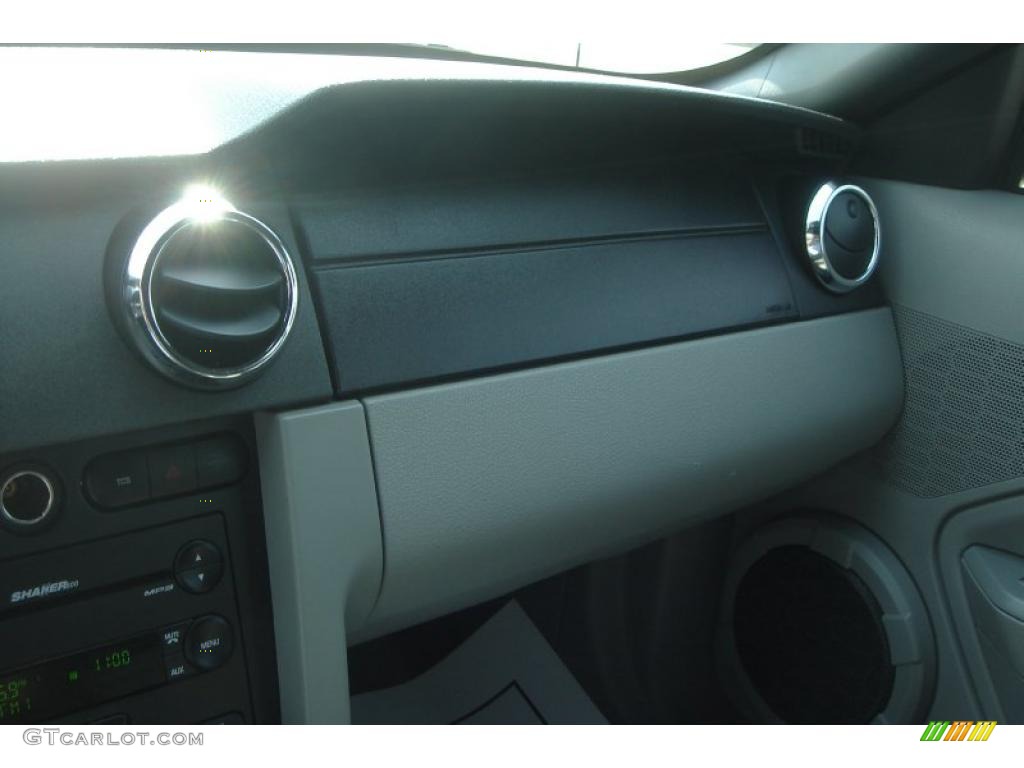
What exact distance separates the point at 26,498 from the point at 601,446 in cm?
46

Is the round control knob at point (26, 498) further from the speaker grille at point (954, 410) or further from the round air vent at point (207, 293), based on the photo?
the speaker grille at point (954, 410)

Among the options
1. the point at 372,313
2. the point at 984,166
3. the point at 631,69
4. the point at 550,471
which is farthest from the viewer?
the point at 631,69

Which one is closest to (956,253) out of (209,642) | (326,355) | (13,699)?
(326,355)

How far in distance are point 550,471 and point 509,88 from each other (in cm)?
32

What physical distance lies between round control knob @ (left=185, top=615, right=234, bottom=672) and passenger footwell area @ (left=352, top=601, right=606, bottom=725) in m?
0.58

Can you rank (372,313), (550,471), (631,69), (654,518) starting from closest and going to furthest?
(372,313) < (550,471) < (654,518) < (631,69)

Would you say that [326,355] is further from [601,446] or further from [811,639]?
[811,639]

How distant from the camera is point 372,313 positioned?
70 centimetres

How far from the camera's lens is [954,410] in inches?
43.2

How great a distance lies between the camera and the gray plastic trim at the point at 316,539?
25.8 inches

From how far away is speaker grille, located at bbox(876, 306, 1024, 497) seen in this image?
1.05 metres

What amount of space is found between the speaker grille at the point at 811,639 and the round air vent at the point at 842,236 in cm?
41

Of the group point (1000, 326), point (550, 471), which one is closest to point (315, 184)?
point (550, 471)
